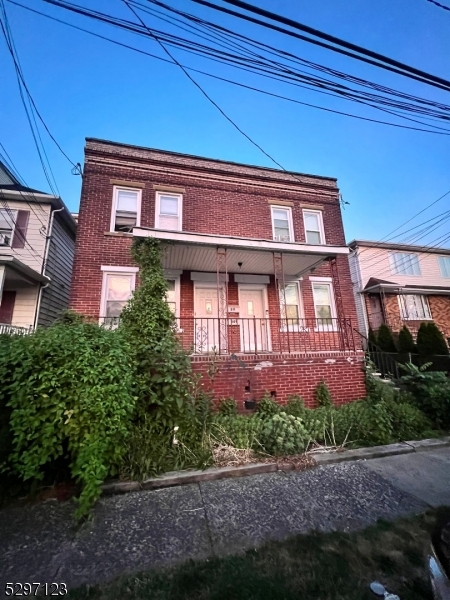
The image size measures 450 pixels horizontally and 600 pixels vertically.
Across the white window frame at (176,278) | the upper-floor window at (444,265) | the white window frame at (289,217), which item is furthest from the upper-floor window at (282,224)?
the upper-floor window at (444,265)

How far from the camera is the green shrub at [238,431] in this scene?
4262 millimetres

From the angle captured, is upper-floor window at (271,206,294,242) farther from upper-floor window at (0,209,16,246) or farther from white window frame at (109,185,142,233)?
upper-floor window at (0,209,16,246)

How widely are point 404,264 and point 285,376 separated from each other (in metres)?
15.3

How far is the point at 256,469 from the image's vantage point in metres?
3.79

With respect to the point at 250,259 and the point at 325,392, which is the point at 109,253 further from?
the point at 325,392

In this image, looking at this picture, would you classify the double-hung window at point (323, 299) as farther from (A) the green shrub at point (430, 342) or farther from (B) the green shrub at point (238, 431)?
(A) the green shrub at point (430, 342)

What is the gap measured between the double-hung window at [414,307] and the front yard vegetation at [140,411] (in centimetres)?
1048

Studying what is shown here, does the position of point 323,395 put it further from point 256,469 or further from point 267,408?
point 256,469

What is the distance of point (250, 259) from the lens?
315 inches

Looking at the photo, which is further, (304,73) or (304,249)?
(304,249)

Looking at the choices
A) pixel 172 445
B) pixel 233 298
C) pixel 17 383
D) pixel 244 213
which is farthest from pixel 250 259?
pixel 17 383

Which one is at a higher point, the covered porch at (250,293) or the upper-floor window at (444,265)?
the upper-floor window at (444,265)

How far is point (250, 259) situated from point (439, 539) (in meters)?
6.83

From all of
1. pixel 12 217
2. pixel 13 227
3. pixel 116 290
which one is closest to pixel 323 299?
pixel 116 290
